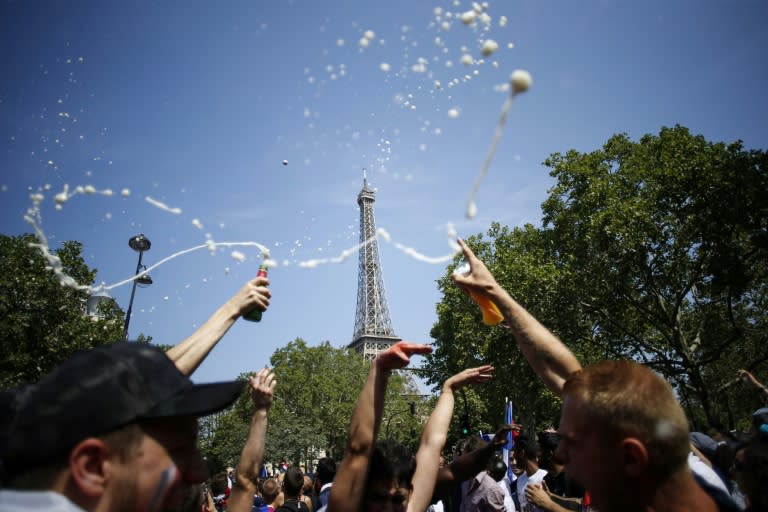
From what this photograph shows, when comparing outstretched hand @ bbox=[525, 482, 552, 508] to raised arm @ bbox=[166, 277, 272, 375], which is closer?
raised arm @ bbox=[166, 277, 272, 375]

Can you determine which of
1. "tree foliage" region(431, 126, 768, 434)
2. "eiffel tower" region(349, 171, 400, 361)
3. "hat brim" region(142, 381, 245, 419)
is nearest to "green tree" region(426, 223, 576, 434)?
"tree foliage" region(431, 126, 768, 434)

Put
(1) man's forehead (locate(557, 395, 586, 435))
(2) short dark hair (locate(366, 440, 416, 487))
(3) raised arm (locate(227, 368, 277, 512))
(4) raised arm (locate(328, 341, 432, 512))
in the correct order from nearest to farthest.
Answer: (1) man's forehead (locate(557, 395, 586, 435)), (4) raised arm (locate(328, 341, 432, 512)), (2) short dark hair (locate(366, 440, 416, 487)), (3) raised arm (locate(227, 368, 277, 512))

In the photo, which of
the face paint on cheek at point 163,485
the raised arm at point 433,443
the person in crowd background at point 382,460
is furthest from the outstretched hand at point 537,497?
the face paint on cheek at point 163,485

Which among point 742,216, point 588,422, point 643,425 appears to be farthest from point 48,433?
point 742,216

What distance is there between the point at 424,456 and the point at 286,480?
3522 millimetres

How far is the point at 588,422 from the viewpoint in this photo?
1829mm

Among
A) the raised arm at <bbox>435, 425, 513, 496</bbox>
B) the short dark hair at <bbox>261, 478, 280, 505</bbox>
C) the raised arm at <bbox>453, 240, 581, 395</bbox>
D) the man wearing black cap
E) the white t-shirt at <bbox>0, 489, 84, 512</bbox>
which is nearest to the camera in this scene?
the white t-shirt at <bbox>0, 489, 84, 512</bbox>

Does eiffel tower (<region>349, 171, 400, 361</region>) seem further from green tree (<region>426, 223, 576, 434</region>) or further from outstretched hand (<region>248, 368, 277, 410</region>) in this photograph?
outstretched hand (<region>248, 368, 277, 410</region>)

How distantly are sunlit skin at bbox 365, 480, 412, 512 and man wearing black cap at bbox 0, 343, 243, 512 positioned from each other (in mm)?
1076

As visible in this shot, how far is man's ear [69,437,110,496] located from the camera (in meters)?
1.27

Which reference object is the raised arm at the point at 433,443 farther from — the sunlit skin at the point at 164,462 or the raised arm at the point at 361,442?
the sunlit skin at the point at 164,462

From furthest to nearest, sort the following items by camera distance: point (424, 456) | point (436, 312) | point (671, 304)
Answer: point (436, 312)
point (671, 304)
point (424, 456)

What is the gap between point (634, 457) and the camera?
1735mm

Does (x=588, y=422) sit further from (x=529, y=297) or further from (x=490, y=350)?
(x=490, y=350)
